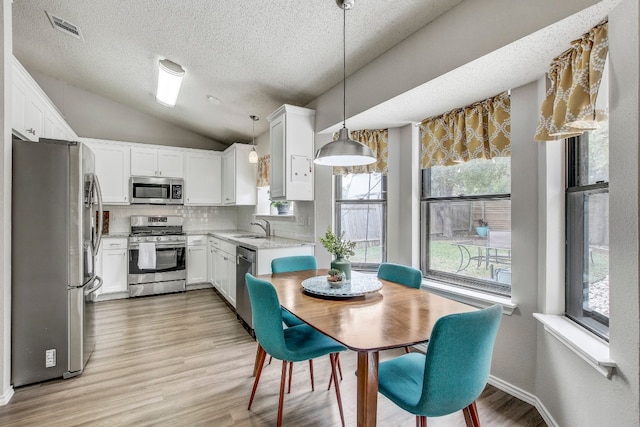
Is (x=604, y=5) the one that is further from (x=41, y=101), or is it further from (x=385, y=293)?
(x=41, y=101)

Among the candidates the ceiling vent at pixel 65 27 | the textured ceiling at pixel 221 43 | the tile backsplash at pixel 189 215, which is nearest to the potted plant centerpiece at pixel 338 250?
the textured ceiling at pixel 221 43

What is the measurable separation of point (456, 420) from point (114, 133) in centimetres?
571

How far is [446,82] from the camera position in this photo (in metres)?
2.10

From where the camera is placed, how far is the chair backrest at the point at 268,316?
168cm

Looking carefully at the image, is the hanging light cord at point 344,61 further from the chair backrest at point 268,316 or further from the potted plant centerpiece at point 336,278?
the chair backrest at point 268,316

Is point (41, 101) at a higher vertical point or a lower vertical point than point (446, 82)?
→ higher

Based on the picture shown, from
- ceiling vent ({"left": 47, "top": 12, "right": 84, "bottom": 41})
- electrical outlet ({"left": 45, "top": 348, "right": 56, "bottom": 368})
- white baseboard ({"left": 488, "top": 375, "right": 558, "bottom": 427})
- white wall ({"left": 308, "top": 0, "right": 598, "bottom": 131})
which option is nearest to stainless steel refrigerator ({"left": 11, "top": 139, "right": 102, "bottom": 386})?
electrical outlet ({"left": 45, "top": 348, "right": 56, "bottom": 368})

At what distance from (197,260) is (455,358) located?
4534 mm

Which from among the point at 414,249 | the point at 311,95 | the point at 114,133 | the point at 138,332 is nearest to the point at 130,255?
the point at 138,332

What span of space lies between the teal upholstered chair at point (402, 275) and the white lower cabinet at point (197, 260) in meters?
3.48

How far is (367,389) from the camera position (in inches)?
50.7

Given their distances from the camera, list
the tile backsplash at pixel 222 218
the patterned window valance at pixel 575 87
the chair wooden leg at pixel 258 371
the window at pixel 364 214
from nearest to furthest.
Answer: the patterned window valance at pixel 575 87, the chair wooden leg at pixel 258 371, the window at pixel 364 214, the tile backsplash at pixel 222 218

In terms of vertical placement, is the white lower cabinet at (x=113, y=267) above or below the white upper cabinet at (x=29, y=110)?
below

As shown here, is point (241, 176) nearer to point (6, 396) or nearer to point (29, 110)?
point (29, 110)
